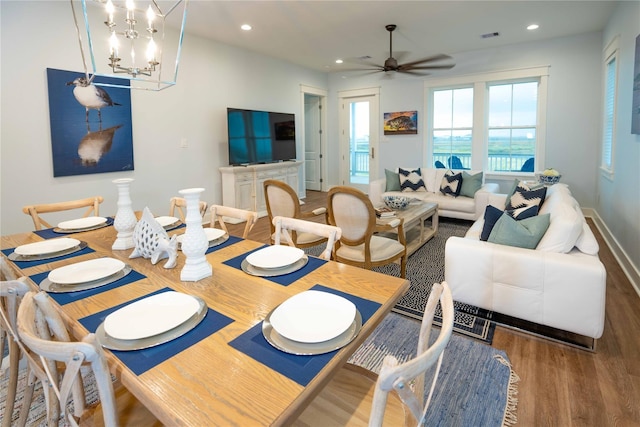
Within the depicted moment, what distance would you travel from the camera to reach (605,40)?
488 cm

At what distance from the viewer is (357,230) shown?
2764 mm

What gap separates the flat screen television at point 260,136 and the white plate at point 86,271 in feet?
13.4

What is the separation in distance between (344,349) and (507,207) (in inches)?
147

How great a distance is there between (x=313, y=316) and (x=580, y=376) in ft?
5.63

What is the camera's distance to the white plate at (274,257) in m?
1.49

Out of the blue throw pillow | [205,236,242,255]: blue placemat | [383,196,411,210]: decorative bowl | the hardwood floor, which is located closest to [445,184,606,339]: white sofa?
the hardwood floor

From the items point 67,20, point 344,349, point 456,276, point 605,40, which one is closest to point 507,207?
point 456,276

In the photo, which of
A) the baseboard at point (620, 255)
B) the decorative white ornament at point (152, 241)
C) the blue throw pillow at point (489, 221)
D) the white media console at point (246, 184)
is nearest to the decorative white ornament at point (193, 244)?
the decorative white ornament at point (152, 241)

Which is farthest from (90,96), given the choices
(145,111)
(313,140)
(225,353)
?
(313,140)

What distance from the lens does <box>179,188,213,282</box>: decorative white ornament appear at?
1352 millimetres

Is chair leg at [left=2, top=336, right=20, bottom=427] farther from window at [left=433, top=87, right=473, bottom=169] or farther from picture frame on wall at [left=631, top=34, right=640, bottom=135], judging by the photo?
window at [left=433, top=87, right=473, bottom=169]

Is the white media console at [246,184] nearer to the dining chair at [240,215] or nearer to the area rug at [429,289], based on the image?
the area rug at [429,289]

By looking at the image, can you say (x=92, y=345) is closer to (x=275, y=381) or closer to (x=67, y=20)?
(x=275, y=381)

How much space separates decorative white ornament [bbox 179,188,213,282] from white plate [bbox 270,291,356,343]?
1.43 feet
